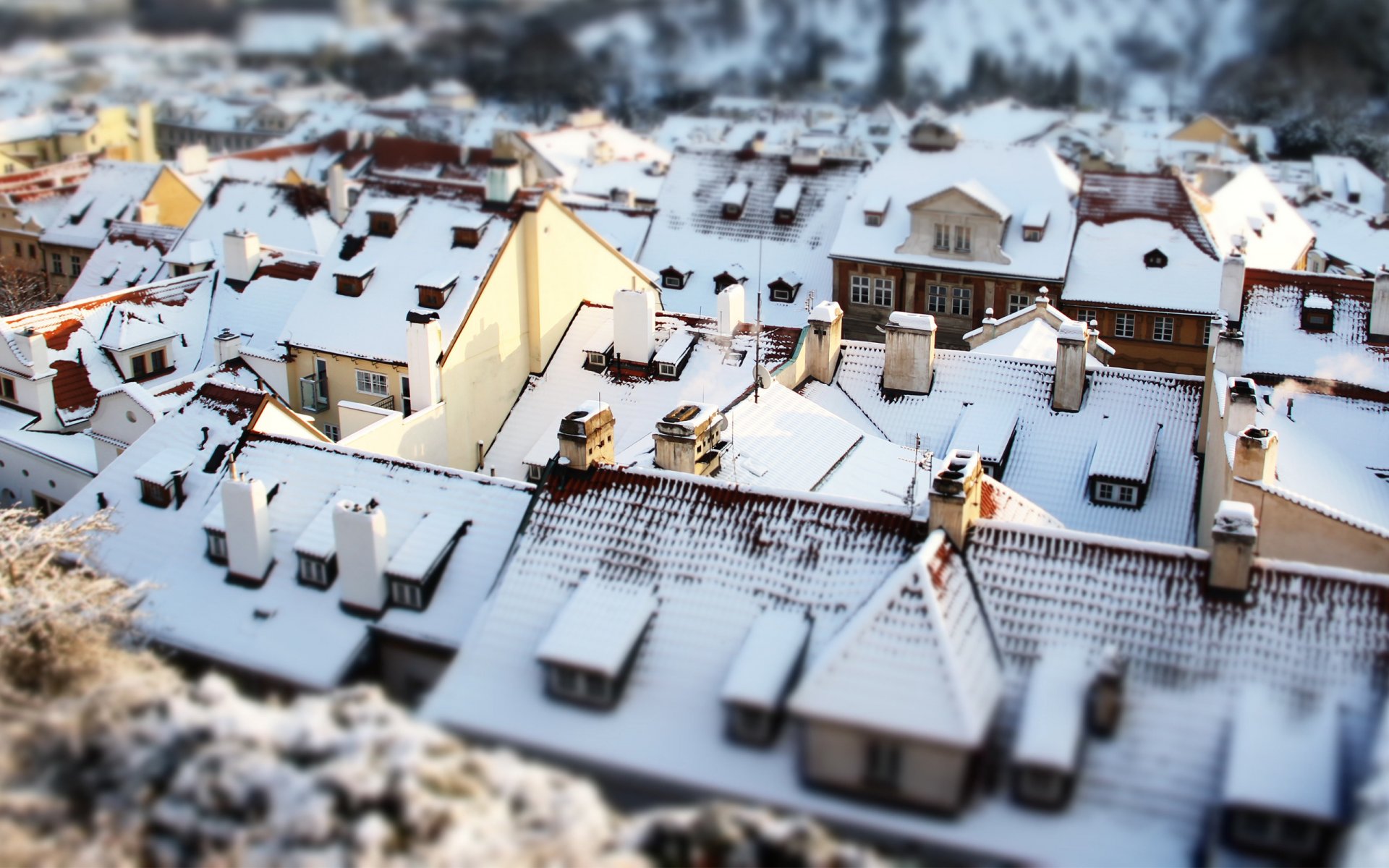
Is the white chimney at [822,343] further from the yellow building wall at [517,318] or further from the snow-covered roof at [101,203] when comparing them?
the snow-covered roof at [101,203]

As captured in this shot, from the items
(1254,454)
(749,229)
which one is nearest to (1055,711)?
(1254,454)

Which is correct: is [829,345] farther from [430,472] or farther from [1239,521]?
[1239,521]

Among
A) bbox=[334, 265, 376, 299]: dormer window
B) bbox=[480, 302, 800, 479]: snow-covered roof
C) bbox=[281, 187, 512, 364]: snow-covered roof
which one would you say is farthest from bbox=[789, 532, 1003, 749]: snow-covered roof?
bbox=[334, 265, 376, 299]: dormer window

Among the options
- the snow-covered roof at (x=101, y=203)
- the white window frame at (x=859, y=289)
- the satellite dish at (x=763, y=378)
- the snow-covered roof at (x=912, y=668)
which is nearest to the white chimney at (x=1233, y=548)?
the snow-covered roof at (x=912, y=668)

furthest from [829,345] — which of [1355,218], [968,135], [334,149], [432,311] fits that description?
[968,135]

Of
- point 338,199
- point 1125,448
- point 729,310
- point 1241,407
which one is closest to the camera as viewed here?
point 1241,407

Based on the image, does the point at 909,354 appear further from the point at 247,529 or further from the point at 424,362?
the point at 247,529

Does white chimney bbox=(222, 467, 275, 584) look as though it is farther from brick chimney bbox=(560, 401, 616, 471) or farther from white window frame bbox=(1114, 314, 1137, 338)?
white window frame bbox=(1114, 314, 1137, 338)
